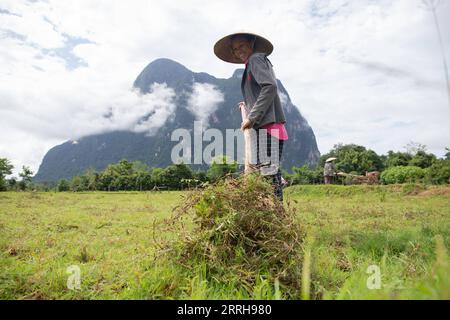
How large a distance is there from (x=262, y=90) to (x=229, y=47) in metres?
1.07

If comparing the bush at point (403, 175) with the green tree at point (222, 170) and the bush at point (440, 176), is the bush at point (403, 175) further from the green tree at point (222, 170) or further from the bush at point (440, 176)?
the green tree at point (222, 170)

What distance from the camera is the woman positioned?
3627mm

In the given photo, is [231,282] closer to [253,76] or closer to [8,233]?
[253,76]

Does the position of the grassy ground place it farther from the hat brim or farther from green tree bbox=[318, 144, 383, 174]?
green tree bbox=[318, 144, 383, 174]

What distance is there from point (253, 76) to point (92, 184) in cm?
4824

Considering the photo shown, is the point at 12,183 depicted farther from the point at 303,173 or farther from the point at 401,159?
the point at 401,159

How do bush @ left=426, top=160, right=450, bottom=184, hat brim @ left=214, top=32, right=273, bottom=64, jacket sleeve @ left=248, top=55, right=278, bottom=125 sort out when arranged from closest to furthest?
jacket sleeve @ left=248, top=55, right=278, bottom=125 → hat brim @ left=214, top=32, right=273, bottom=64 → bush @ left=426, top=160, right=450, bottom=184

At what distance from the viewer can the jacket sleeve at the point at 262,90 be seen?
362 cm

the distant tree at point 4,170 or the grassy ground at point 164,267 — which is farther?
the distant tree at point 4,170

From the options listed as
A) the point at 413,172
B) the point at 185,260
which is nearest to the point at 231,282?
the point at 185,260

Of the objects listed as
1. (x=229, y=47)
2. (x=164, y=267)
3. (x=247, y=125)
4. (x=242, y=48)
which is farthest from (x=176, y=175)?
(x=164, y=267)

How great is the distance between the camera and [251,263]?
89.0 inches

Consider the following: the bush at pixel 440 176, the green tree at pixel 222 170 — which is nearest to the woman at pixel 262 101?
the green tree at pixel 222 170

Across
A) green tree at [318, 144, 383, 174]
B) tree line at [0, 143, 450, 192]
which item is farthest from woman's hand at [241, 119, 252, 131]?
green tree at [318, 144, 383, 174]
